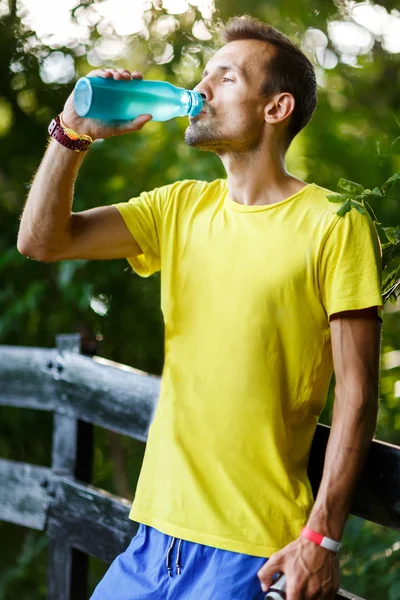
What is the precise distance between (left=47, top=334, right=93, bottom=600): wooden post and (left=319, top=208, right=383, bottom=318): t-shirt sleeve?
124 centimetres

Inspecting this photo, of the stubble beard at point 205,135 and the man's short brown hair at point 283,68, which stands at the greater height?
the man's short brown hair at point 283,68

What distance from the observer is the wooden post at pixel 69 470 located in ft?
7.89

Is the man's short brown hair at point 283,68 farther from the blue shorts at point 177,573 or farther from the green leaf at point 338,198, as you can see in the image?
the blue shorts at point 177,573

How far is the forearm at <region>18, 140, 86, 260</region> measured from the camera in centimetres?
162

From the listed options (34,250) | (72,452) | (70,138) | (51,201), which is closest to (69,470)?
(72,452)

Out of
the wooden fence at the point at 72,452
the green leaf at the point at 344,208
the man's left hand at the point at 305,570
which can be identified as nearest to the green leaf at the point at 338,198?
the green leaf at the point at 344,208

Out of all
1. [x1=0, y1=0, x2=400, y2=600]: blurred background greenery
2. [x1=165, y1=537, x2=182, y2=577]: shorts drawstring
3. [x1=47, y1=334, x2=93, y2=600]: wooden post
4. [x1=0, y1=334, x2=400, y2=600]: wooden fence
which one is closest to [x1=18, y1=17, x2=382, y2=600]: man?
[x1=165, y1=537, x2=182, y2=577]: shorts drawstring

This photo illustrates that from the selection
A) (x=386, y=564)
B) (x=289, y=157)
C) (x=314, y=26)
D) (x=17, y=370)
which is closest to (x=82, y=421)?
(x=17, y=370)

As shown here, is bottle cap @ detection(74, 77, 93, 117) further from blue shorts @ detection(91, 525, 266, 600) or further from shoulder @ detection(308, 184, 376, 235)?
blue shorts @ detection(91, 525, 266, 600)

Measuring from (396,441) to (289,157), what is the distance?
3.69 ft

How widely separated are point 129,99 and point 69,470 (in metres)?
1.28

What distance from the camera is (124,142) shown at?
3279mm

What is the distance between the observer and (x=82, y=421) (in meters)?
2.49

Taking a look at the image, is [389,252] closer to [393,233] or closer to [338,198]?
[393,233]
